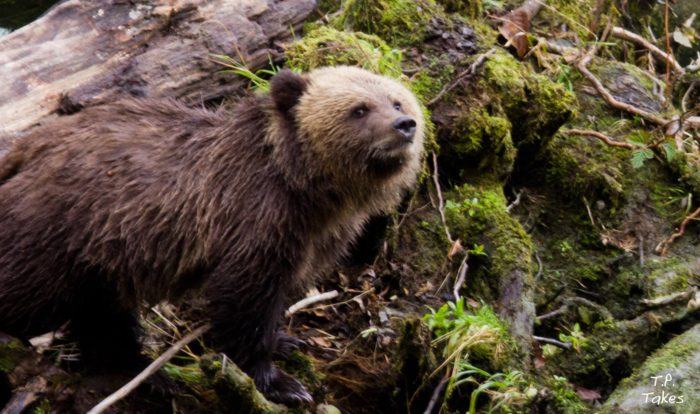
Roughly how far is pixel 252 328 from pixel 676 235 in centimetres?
438

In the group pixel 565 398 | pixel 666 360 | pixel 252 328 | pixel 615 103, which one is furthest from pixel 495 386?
pixel 615 103

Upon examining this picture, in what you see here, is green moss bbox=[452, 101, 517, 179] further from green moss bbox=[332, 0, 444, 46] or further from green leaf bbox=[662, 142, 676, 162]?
green leaf bbox=[662, 142, 676, 162]

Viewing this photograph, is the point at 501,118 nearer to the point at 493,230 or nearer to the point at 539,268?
the point at 493,230

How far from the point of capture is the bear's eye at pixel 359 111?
20.7 feet

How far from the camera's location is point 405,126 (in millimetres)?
6125

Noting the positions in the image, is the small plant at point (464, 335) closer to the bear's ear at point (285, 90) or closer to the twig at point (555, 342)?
the twig at point (555, 342)

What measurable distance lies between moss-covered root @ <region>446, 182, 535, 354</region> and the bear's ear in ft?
6.61

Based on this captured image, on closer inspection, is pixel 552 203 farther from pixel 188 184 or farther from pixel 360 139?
pixel 188 184

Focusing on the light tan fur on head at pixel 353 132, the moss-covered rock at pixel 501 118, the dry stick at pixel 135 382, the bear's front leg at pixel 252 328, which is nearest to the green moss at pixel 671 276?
the moss-covered rock at pixel 501 118

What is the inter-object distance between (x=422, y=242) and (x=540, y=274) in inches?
46.8

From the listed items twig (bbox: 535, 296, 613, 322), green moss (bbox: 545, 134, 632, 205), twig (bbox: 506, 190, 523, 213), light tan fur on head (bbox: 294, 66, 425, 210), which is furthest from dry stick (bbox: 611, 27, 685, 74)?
light tan fur on head (bbox: 294, 66, 425, 210)

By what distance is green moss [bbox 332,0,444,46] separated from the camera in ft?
28.2

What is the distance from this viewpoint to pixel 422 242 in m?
7.61

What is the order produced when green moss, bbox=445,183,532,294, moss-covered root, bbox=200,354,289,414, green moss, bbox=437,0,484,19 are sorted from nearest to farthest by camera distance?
moss-covered root, bbox=200,354,289,414 < green moss, bbox=445,183,532,294 < green moss, bbox=437,0,484,19
